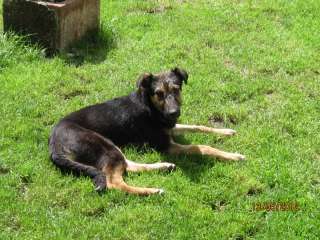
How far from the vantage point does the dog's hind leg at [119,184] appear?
21.4 ft

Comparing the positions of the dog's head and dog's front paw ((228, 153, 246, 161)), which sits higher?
the dog's head

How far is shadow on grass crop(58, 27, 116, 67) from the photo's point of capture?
9.95 m

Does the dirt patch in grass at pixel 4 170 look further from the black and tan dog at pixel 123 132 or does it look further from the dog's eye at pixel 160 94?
the dog's eye at pixel 160 94

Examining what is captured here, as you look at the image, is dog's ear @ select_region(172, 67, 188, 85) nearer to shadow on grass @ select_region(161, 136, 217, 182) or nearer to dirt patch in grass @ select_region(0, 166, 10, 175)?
shadow on grass @ select_region(161, 136, 217, 182)

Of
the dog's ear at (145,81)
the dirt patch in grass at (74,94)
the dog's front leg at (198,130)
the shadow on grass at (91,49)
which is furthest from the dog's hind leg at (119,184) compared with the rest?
the shadow on grass at (91,49)

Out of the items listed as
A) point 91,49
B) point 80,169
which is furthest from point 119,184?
point 91,49

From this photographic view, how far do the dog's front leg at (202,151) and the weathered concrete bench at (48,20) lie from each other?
3.47 meters

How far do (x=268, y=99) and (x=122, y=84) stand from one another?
2183 millimetres

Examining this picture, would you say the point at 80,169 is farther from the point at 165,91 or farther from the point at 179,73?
the point at 179,73

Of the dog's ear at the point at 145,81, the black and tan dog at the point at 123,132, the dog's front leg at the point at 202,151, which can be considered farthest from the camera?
the dog's ear at the point at 145,81

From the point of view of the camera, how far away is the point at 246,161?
23.7 feet
